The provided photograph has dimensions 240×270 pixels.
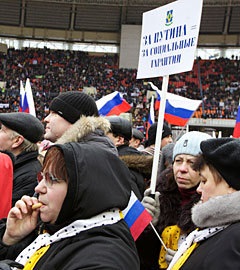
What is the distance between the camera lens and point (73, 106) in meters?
3.10

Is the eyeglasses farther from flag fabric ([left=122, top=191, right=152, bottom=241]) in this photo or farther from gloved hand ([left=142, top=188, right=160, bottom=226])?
gloved hand ([left=142, top=188, right=160, bottom=226])

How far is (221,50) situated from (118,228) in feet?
111

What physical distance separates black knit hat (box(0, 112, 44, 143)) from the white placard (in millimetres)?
861

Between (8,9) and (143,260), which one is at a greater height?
(8,9)

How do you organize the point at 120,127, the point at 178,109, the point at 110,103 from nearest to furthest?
the point at 120,127 < the point at 110,103 < the point at 178,109

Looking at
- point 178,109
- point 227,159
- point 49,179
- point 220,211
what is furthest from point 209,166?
point 178,109

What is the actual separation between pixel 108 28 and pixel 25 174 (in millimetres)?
31417

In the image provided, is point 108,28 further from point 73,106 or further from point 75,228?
point 75,228

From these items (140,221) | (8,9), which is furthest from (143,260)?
(8,9)

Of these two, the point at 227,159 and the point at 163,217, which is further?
the point at 163,217

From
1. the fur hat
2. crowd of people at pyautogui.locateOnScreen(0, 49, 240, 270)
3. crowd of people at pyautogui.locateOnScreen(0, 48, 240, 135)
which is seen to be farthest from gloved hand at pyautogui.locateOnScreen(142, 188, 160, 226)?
crowd of people at pyautogui.locateOnScreen(0, 48, 240, 135)

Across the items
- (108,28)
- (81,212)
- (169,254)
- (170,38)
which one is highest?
(108,28)

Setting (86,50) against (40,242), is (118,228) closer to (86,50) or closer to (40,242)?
(40,242)

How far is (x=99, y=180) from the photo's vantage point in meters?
1.71
